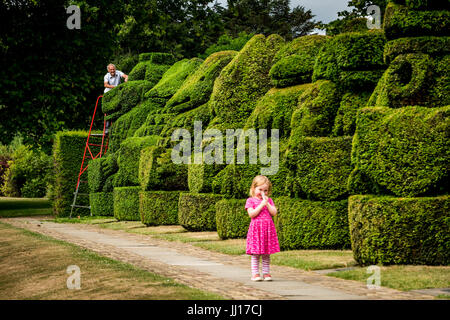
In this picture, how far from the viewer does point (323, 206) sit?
1141 centimetres

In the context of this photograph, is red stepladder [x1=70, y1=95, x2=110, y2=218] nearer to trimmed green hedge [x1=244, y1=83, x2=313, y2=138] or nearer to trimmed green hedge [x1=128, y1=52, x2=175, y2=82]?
trimmed green hedge [x1=128, y1=52, x2=175, y2=82]

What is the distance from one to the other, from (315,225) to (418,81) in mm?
3279

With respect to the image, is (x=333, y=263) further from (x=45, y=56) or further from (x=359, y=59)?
(x=45, y=56)

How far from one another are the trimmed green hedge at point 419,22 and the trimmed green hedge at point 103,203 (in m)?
14.7

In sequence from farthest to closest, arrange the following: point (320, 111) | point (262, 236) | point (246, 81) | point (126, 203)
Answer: point (126, 203) → point (246, 81) → point (320, 111) → point (262, 236)

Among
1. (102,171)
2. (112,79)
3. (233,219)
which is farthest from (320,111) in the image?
(112,79)

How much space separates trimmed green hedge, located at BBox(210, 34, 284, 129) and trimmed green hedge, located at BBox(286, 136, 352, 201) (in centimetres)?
410

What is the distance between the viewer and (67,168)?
24.8 metres

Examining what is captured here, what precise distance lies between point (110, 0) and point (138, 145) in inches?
238

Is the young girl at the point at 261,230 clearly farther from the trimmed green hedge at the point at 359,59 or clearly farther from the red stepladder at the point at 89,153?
the red stepladder at the point at 89,153
